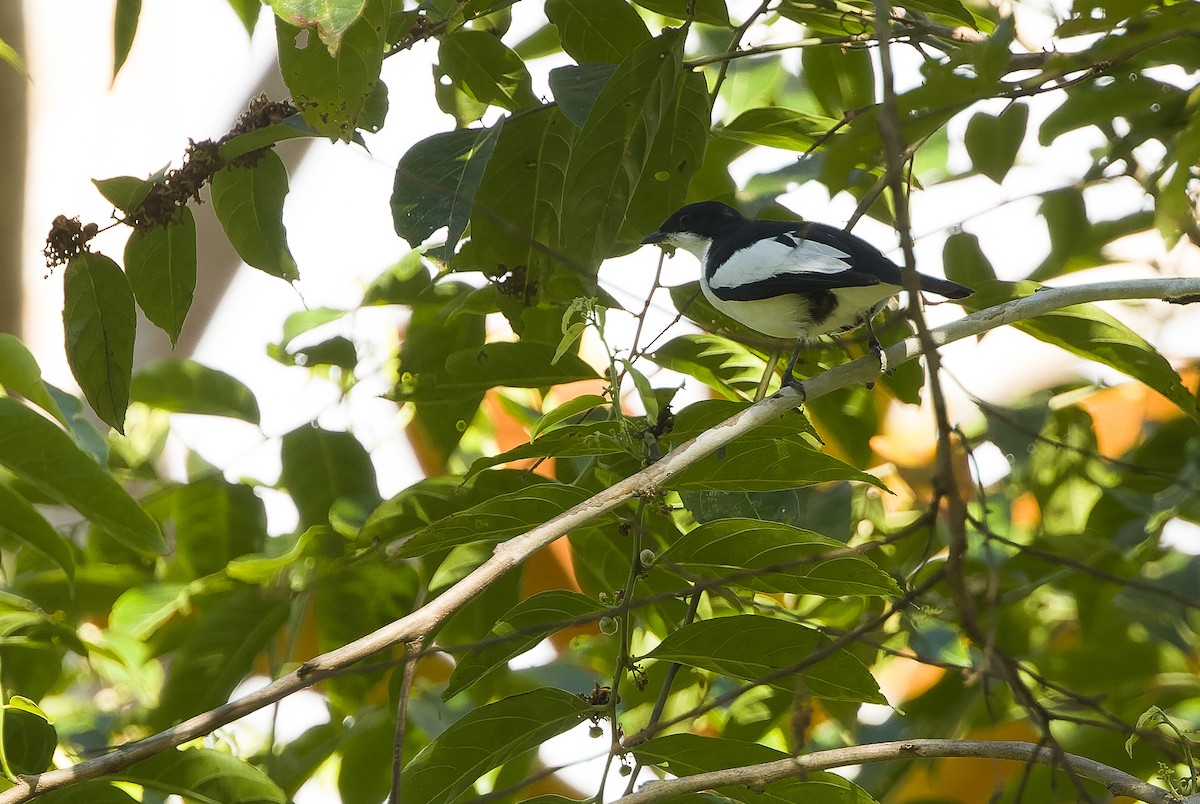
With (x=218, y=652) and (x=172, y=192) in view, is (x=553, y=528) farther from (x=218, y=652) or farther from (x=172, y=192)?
(x=218, y=652)

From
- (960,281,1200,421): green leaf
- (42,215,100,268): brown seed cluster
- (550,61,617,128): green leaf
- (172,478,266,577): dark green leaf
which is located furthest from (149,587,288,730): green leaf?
(960,281,1200,421): green leaf

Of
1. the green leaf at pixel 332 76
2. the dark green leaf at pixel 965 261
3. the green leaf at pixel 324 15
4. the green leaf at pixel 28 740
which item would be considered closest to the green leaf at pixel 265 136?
the green leaf at pixel 332 76

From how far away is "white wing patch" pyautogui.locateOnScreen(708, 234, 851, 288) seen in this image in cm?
201

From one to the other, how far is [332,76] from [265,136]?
13.9 inches

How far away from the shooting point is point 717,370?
1.98 metres

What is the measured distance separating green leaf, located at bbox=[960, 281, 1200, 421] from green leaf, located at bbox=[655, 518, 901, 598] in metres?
0.59

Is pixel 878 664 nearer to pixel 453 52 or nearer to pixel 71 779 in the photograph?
pixel 453 52

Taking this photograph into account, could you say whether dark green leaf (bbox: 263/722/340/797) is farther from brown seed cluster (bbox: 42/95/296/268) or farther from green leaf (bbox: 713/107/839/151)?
green leaf (bbox: 713/107/839/151)

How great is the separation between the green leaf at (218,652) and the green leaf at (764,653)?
0.93 m

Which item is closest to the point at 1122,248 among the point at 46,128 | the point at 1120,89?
the point at 1120,89

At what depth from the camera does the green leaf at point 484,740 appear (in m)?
1.40

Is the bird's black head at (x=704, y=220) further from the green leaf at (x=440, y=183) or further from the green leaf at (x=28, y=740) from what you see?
the green leaf at (x=28, y=740)

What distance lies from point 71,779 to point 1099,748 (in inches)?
60.9

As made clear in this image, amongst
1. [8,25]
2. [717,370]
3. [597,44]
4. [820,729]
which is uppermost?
[8,25]
